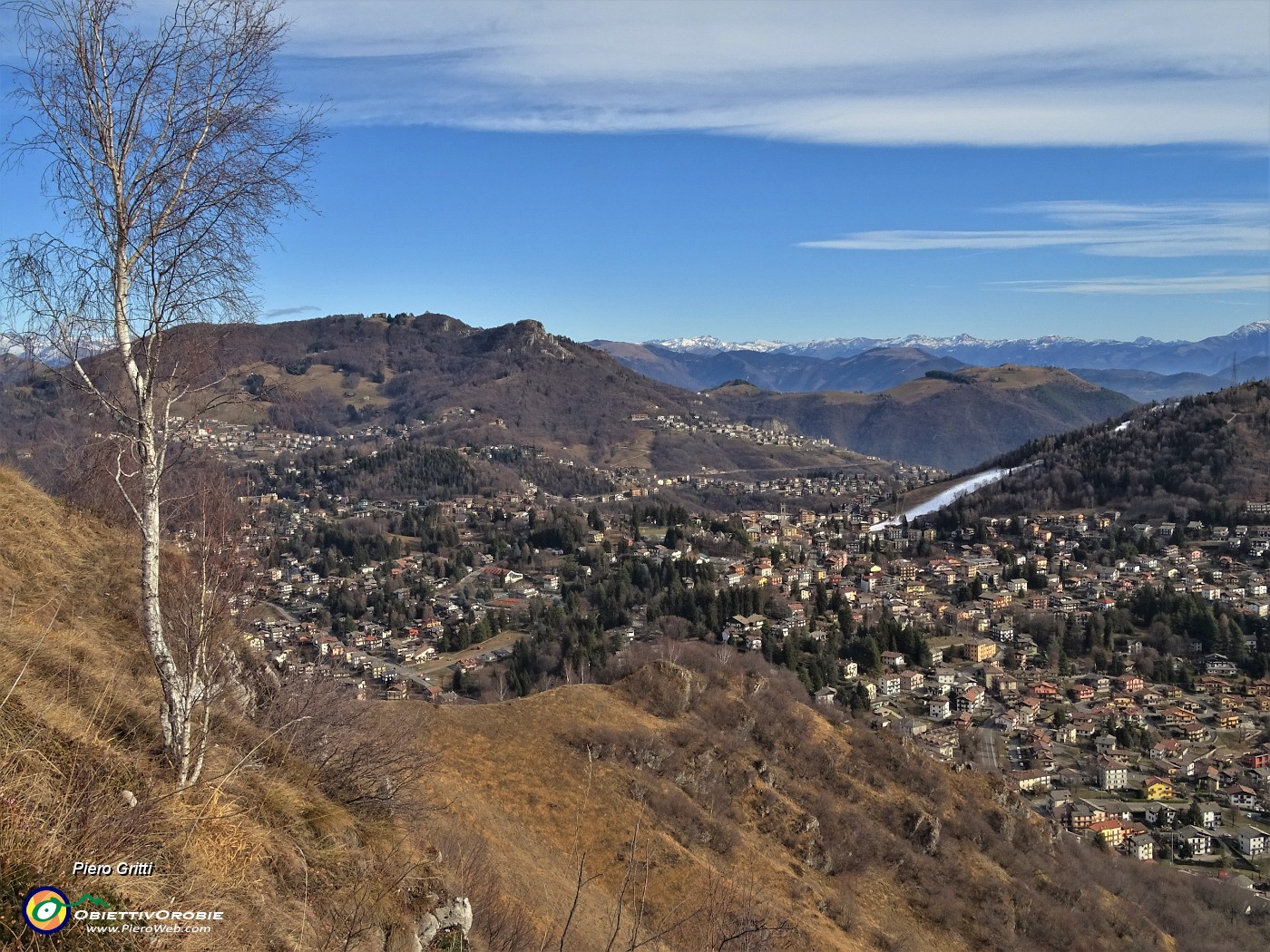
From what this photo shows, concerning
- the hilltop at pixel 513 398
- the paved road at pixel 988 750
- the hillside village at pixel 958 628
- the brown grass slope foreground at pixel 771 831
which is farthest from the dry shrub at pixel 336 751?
the hilltop at pixel 513 398

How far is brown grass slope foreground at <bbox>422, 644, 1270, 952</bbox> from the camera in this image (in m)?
11.6

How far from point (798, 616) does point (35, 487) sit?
36.6 metres

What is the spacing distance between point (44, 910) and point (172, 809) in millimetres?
1311

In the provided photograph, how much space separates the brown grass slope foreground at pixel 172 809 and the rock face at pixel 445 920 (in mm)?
132

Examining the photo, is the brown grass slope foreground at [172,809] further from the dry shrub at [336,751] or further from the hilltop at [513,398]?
the hilltop at [513,398]

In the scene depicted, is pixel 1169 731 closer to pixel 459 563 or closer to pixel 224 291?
pixel 224 291

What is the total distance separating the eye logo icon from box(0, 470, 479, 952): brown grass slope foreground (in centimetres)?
4

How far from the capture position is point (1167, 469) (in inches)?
2982

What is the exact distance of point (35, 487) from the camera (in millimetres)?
10422

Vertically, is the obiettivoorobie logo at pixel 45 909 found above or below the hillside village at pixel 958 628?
above

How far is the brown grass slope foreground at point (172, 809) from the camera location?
3266 millimetres

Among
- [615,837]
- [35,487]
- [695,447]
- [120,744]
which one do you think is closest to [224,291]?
[120,744]

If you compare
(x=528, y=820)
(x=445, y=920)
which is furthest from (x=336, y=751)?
(x=528, y=820)

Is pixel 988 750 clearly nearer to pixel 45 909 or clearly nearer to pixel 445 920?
pixel 445 920
